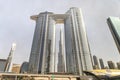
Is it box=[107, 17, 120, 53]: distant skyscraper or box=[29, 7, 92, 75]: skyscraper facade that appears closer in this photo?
box=[107, 17, 120, 53]: distant skyscraper

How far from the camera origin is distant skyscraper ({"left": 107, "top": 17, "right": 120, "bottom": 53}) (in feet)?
189

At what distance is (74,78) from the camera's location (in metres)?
17.6

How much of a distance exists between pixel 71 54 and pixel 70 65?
19.4 ft

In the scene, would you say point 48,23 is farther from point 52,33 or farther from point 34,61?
point 34,61

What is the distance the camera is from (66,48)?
256 ft

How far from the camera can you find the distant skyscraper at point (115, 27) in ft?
189

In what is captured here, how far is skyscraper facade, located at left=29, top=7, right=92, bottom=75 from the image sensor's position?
73000mm

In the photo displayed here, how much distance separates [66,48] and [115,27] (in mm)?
29271

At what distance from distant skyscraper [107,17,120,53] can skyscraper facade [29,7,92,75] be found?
65.5ft

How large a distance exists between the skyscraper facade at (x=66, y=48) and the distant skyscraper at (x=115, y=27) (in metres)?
20.0

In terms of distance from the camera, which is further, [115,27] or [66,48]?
[66,48]

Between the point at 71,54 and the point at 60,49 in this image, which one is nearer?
the point at 71,54

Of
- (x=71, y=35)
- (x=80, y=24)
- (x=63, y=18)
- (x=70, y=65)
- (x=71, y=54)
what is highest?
(x=63, y=18)

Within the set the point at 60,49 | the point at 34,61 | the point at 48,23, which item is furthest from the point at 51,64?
the point at 60,49
